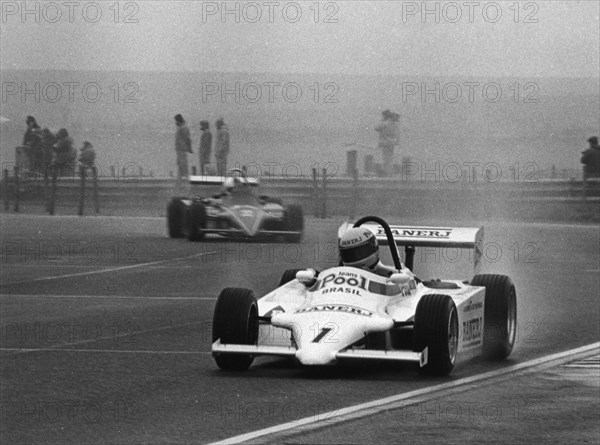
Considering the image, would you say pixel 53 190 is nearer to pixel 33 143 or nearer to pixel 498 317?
pixel 33 143

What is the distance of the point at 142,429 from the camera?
Answer: 7.45m

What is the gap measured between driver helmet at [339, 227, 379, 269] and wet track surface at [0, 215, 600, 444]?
815mm

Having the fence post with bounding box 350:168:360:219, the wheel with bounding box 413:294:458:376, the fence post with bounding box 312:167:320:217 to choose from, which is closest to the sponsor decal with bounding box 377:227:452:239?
the wheel with bounding box 413:294:458:376

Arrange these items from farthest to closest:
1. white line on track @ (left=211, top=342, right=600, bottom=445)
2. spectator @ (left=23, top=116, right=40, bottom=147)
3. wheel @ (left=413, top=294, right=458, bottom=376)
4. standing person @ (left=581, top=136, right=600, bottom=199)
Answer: spectator @ (left=23, top=116, right=40, bottom=147) → standing person @ (left=581, top=136, right=600, bottom=199) → wheel @ (left=413, top=294, right=458, bottom=376) → white line on track @ (left=211, top=342, right=600, bottom=445)

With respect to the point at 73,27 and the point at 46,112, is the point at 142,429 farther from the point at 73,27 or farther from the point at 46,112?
the point at 46,112

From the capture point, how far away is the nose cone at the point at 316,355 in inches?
351

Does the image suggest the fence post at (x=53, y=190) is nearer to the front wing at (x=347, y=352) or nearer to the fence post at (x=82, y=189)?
the fence post at (x=82, y=189)

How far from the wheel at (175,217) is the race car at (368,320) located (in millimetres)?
12335

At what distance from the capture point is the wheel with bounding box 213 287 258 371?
9422 millimetres

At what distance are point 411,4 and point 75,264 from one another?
17.1ft

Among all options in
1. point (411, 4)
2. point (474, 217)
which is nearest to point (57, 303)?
point (411, 4)

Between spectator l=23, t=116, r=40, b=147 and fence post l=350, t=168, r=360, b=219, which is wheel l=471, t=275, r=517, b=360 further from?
spectator l=23, t=116, r=40, b=147

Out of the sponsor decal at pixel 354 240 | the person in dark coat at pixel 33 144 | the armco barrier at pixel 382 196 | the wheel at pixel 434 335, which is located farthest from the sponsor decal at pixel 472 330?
the person in dark coat at pixel 33 144

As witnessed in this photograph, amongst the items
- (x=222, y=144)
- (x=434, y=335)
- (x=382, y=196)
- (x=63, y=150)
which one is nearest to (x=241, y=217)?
(x=222, y=144)
